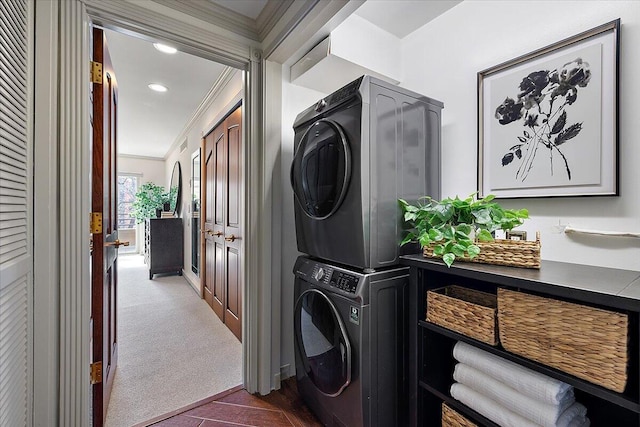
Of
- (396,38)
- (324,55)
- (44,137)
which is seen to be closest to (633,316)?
(324,55)

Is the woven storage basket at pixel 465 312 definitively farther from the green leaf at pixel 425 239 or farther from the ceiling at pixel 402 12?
the ceiling at pixel 402 12

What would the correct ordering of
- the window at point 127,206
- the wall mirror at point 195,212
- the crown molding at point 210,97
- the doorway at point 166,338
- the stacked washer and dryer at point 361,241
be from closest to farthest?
the stacked washer and dryer at point 361,241 → the doorway at point 166,338 → the crown molding at point 210,97 → the wall mirror at point 195,212 → the window at point 127,206

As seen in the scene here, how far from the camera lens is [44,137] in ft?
4.10

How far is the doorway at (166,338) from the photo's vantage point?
1.85m

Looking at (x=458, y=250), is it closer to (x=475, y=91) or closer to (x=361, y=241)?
(x=361, y=241)

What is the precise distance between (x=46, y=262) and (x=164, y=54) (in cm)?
201

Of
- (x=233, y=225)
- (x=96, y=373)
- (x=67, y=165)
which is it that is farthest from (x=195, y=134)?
(x=96, y=373)

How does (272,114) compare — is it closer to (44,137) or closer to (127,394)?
(44,137)

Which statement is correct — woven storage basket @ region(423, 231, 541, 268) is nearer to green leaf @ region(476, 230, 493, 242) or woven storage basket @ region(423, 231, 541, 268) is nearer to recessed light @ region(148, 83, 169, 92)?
green leaf @ region(476, 230, 493, 242)

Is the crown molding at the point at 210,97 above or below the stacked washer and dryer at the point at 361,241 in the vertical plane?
above

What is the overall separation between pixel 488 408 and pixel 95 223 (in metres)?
1.95

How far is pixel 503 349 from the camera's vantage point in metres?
1.06

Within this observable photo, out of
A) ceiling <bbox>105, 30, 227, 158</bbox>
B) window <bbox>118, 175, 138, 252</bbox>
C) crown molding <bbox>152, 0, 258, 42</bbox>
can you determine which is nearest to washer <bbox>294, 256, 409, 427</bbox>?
crown molding <bbox>152, 0, 258, 42</bbox>

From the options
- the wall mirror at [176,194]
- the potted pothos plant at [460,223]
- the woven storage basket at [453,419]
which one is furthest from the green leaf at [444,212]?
the wall mirror at [176,194]
